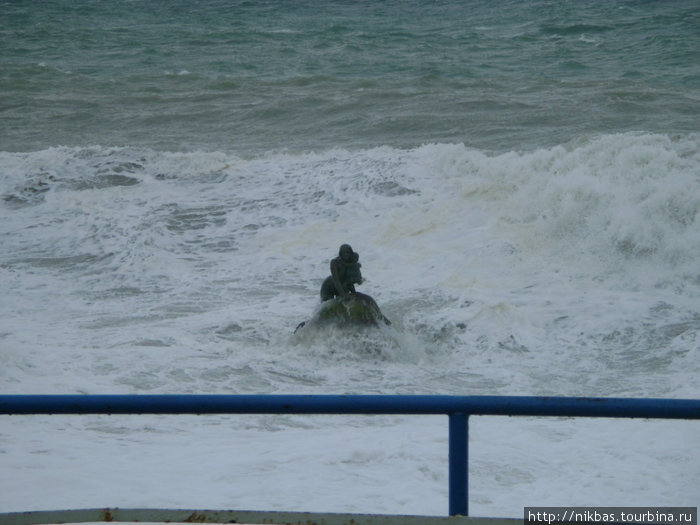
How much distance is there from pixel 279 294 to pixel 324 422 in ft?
11.6

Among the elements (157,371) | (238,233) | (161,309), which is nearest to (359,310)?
(157,371)

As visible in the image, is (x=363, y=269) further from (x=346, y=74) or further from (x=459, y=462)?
(x=346, y=74)

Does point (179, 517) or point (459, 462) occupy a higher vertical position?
point (459, 462)

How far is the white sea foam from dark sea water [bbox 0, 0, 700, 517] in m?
0.03

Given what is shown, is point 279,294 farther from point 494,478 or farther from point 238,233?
point 494,478

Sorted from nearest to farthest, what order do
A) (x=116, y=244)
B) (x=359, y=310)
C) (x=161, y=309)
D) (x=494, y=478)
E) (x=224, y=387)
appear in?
(x=494, y=478) < (x=224, y=387) < (x=359, y=310) < (x=161, y=309) < (x=116, y=244)

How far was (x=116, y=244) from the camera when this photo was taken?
12164 mm

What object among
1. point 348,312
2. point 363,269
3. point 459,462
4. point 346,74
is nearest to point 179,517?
point 459,462

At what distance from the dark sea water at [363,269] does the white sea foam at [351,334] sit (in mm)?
32

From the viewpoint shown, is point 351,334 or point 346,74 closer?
point 351,334

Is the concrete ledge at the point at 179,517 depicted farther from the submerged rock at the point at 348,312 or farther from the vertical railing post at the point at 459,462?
the submerged rock at the point at 348,312

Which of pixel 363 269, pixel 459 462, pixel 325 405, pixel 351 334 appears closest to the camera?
pixel 325 405

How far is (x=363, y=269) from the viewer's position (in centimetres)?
1091

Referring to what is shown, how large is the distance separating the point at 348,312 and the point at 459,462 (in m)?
5.68
